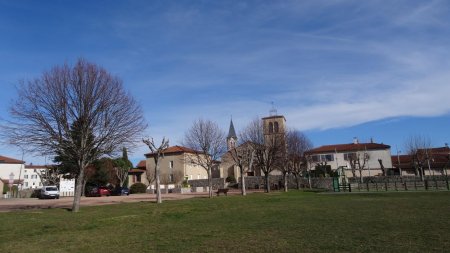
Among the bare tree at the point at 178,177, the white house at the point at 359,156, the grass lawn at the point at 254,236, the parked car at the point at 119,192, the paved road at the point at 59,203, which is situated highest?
the white house at the point at 359,156

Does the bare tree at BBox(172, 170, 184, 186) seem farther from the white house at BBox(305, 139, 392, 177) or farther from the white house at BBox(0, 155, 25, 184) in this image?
the white house at BBox(0, 155, 25, 184)

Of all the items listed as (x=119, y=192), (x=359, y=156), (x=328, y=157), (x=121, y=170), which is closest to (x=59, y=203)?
(x=119, y=192)

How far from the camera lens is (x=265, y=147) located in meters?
48.4

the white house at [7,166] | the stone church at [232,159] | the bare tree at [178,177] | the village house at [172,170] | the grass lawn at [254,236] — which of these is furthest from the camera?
the white house at [7,166]

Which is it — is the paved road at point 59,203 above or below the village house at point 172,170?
below

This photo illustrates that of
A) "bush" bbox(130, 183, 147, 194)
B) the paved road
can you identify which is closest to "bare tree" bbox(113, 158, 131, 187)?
"bush" bbox(130, 183, 147, 194)

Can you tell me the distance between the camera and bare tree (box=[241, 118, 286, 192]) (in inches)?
1870

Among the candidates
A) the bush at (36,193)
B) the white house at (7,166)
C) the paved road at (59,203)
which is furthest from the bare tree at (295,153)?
the white house at (7,166)

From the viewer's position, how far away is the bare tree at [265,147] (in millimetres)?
47500

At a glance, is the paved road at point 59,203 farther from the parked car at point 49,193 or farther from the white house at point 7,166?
the white house at point 7,166

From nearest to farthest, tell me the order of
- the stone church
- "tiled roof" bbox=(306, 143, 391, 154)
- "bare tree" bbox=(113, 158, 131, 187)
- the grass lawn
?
the grass lawn < "bare tree" bbox=(113, 158, 131, 187) < the stone church < "tiled roof" bbox=(306, 143, 391, 154)

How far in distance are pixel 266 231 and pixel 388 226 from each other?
3806mm

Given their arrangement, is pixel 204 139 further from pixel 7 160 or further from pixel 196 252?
pixel 7 160

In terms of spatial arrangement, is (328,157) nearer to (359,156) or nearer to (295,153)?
(359,156)
